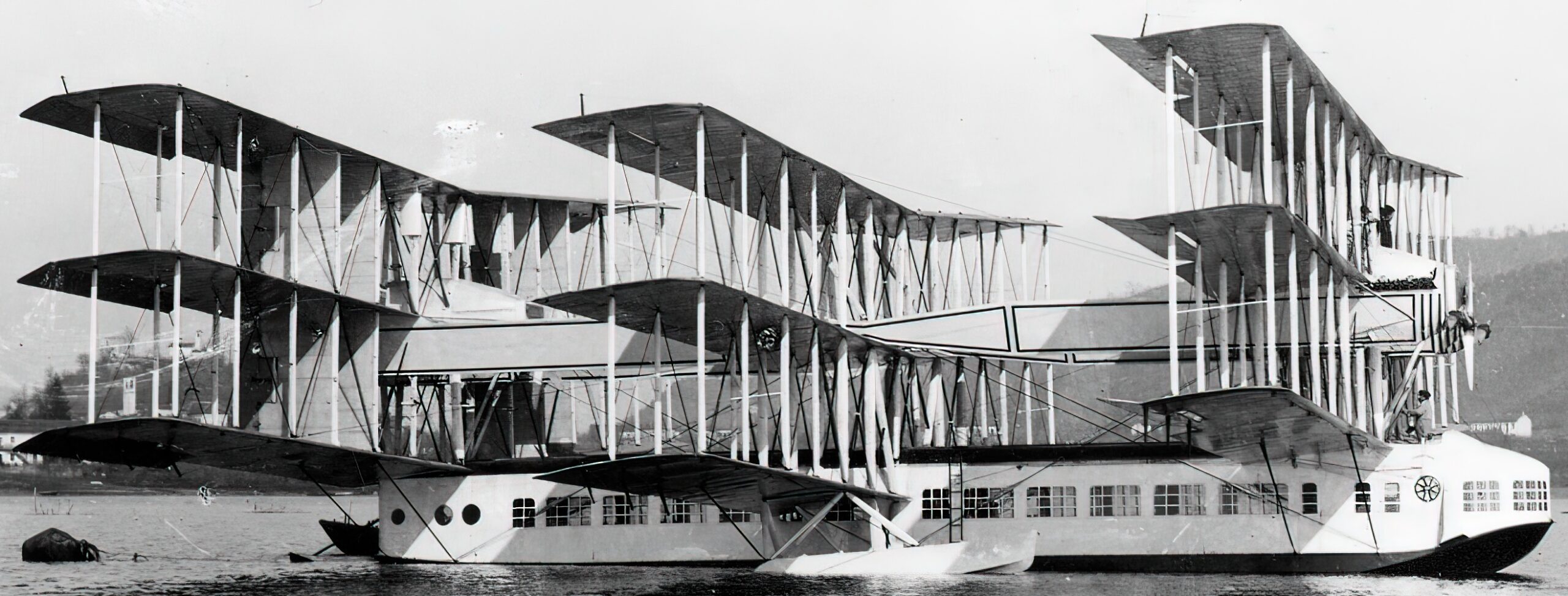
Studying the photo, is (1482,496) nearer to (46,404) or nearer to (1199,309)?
(1199,309)

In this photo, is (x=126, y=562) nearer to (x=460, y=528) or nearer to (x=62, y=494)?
(x=460, y=528)

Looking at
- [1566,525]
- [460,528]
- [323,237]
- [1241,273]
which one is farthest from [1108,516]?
[1566,525]

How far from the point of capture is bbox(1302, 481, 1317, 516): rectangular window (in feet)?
130

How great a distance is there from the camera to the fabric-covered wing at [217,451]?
34.0 metres

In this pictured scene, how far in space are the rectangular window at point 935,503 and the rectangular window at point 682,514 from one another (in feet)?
17.3

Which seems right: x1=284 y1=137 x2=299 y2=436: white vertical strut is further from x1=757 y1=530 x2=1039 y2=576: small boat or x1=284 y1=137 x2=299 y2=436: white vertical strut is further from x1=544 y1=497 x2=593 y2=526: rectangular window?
x1=757 y1=530 x2=1039 y2=576: small boat

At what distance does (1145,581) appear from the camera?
121 feet

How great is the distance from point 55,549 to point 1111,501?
2897 centimetres

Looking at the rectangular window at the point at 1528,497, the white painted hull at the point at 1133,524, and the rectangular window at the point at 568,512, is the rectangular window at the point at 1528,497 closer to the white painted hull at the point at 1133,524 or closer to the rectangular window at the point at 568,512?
the white painted hull at the point at 1133,524

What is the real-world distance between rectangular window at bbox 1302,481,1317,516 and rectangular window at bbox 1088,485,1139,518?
358 centimetres

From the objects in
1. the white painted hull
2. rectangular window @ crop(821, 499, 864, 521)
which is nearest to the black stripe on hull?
the white painted hull

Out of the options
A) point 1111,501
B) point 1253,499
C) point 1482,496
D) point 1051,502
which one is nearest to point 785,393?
point 1051,502

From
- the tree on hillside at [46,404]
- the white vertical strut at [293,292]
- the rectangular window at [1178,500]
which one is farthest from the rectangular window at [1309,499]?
the tree on hillside at [46,404]

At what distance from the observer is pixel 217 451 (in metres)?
37.3
